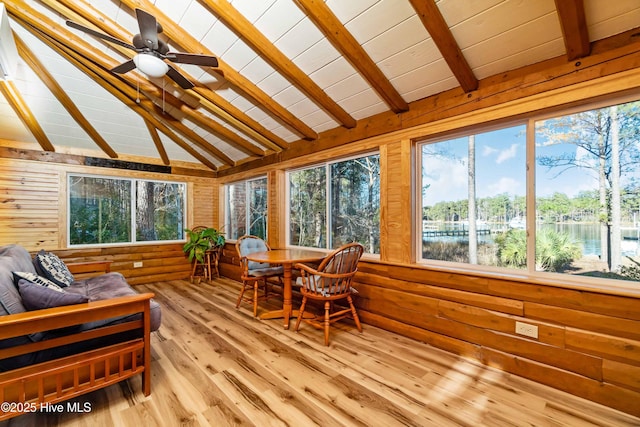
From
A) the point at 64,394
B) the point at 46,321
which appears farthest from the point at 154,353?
the point at 46,321

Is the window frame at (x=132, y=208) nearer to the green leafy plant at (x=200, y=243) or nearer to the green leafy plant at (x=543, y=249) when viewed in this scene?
the green leafy plant at (x=200, y=243)

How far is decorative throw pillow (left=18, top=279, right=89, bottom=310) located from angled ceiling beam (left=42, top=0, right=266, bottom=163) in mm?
2444

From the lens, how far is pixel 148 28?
2.05 m

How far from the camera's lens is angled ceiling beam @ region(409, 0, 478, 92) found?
73.2 inches

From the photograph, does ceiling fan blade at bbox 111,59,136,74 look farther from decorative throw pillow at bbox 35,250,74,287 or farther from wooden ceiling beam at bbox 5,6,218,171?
decorative throw pillow at bbox 35,250,74,287

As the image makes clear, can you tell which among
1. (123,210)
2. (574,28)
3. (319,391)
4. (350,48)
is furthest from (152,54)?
(123,210)

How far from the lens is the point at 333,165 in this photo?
3.85 m

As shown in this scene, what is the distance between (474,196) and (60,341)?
3297 mm

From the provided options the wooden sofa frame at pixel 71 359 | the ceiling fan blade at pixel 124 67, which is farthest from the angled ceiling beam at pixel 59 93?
the wooden sofa frame at pixel 71 359

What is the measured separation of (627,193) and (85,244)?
6.76 meters

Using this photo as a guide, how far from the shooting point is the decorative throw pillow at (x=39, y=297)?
5.46 feet

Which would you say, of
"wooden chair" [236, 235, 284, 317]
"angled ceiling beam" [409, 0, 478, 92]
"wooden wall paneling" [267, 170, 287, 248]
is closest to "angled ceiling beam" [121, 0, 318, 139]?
"wooden wall paneling" [267, 170, 287, 248]

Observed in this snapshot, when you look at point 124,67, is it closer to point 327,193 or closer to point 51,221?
point 327,193

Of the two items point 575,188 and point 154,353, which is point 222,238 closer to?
point 154,353
